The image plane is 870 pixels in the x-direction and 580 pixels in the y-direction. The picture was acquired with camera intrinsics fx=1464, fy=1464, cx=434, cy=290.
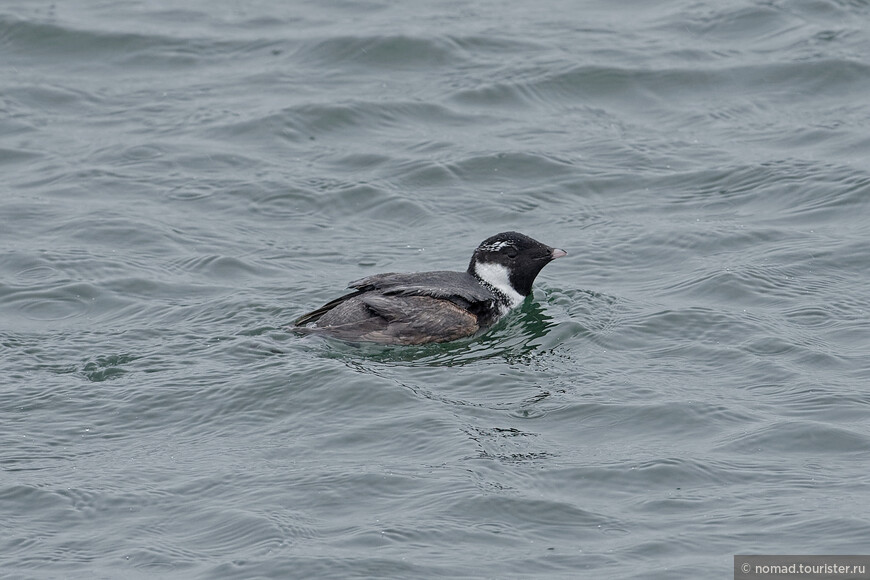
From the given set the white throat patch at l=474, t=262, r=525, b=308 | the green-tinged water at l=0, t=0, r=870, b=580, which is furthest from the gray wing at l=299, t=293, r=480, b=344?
the white throat patch at l=474, t=262, r=525, b=308

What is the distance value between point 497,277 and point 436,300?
96 centimetres

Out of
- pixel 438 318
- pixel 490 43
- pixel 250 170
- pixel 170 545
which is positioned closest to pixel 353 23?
pixel 490 43

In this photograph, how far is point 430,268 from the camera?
46.1 ft

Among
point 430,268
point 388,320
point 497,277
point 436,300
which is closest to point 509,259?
point 497,277

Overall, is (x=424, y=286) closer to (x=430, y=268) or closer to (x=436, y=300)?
(x=436, y=300)

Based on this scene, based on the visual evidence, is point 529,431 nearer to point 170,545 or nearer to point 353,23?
point 170,545

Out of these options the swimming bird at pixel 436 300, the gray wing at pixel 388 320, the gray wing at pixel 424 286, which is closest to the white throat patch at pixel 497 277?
the swimming bird at pixel 436 300

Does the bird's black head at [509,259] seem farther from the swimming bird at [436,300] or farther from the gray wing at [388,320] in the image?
the gray wing at [388,320]

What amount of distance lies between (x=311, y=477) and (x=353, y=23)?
11.4 metres

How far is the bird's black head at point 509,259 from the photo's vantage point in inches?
513

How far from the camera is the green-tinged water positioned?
9406 mm

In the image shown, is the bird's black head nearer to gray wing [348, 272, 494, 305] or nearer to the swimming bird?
the swimming bird

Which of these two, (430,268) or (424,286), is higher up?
(424,286)

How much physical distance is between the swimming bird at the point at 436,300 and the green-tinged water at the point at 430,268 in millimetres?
184
